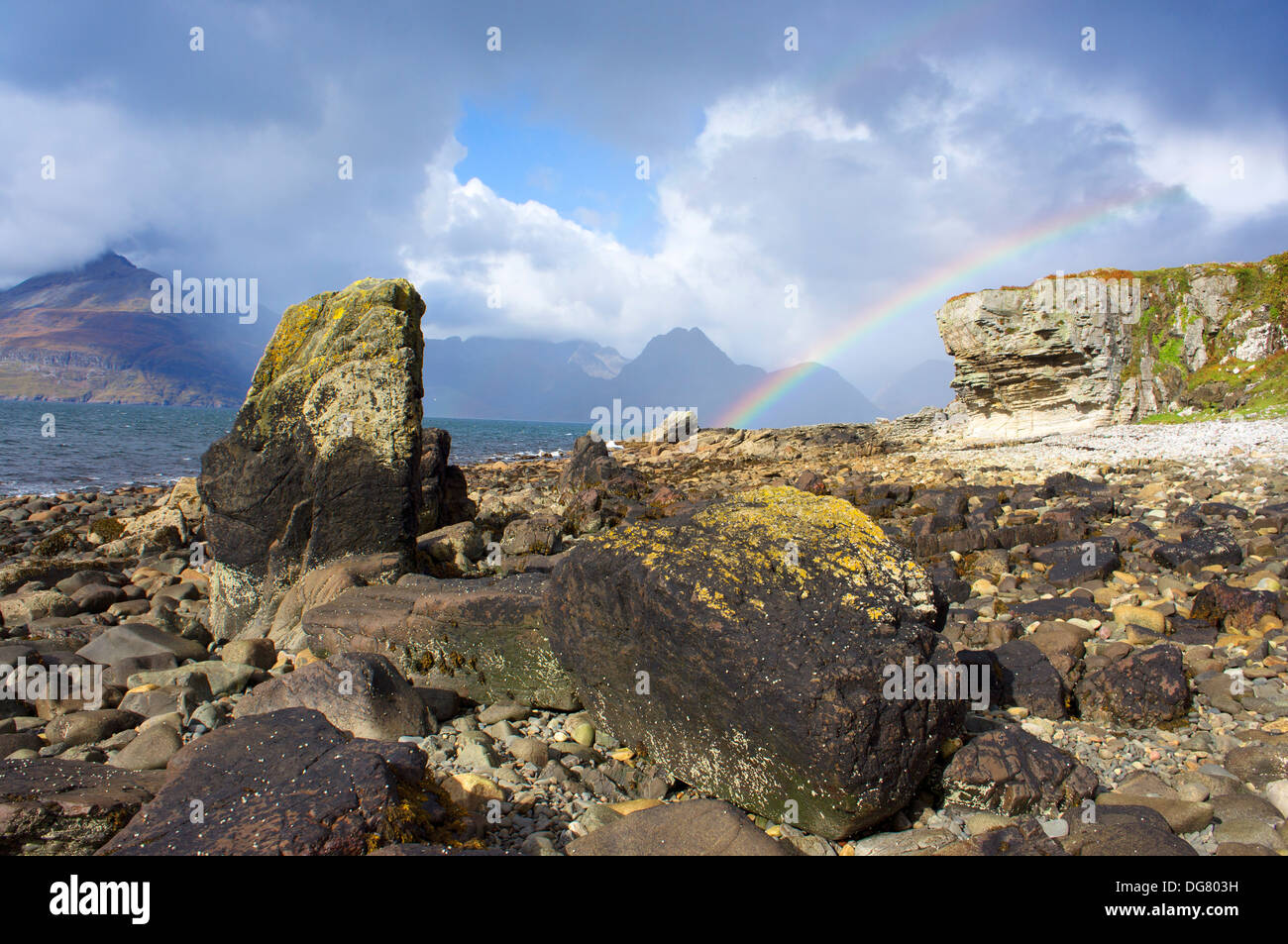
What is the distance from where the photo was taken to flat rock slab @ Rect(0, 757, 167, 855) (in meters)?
3.42

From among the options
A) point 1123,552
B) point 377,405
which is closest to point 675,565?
point 377,405

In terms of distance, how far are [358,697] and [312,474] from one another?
15.1 ft

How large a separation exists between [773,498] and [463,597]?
3.01 metres

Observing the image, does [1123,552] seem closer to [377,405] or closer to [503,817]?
[503,817]

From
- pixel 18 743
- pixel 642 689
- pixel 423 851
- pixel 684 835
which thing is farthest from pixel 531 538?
pixel 423 851

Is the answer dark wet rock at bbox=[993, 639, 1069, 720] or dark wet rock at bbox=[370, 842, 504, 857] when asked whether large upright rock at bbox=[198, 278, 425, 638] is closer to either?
dark wet rock at bbox=[370, 842, 504, 857]

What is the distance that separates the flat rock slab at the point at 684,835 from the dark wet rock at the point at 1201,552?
27.0ft

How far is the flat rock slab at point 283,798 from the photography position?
2943mm

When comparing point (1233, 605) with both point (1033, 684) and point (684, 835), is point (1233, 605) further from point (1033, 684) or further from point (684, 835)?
point (684, 835)

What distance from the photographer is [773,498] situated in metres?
5.45

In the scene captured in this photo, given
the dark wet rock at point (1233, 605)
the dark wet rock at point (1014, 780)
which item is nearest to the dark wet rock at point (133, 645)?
the dark wet rock at point (1014, 780)

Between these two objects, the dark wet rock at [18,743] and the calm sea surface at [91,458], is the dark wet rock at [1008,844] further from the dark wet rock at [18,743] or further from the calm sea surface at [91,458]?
the calm sea surface at [91,458]

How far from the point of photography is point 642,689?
15.9 ft

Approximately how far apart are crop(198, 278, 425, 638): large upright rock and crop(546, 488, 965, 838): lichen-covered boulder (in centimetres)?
462
